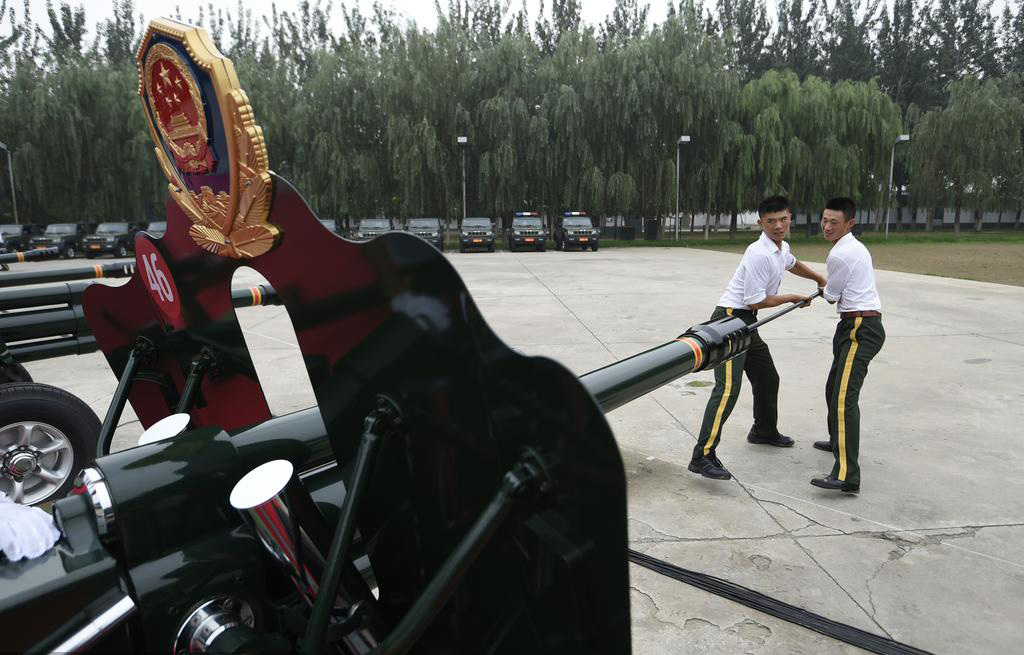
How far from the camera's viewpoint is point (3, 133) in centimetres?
2591

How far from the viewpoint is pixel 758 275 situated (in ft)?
11.8

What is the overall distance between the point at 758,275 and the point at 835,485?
117 cm

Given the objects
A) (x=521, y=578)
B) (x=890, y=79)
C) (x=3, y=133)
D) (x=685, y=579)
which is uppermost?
(x=890, y=79)

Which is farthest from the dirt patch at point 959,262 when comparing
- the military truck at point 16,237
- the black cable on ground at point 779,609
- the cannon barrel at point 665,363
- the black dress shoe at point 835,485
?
the military truck at point 16,237

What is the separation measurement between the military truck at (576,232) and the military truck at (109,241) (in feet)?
49.2

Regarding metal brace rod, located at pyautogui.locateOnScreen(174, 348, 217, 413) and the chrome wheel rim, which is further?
the chrome wheel rim

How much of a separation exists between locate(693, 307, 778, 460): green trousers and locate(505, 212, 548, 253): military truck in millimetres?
20200

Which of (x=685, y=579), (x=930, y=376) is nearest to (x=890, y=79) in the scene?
(x=930, y=376)

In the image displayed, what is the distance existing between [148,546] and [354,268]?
1.91ft

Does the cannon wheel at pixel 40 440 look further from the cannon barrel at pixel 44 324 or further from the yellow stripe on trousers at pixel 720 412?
the yellow stripe on trousers at pixel 720 412

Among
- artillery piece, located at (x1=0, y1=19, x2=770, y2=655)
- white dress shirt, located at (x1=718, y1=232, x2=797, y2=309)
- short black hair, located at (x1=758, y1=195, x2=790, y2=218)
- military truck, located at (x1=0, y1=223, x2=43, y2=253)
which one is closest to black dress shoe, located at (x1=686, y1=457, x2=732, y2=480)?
white dress shirt, located at (x1=718, y1=232, x2=797, y2=309)

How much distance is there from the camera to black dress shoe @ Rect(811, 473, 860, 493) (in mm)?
3379

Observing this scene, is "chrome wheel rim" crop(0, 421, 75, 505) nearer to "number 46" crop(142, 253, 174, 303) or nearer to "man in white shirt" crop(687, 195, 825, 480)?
"number 46" crop(142, 253, 174, 303)

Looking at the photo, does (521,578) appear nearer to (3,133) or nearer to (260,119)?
(260,119)
